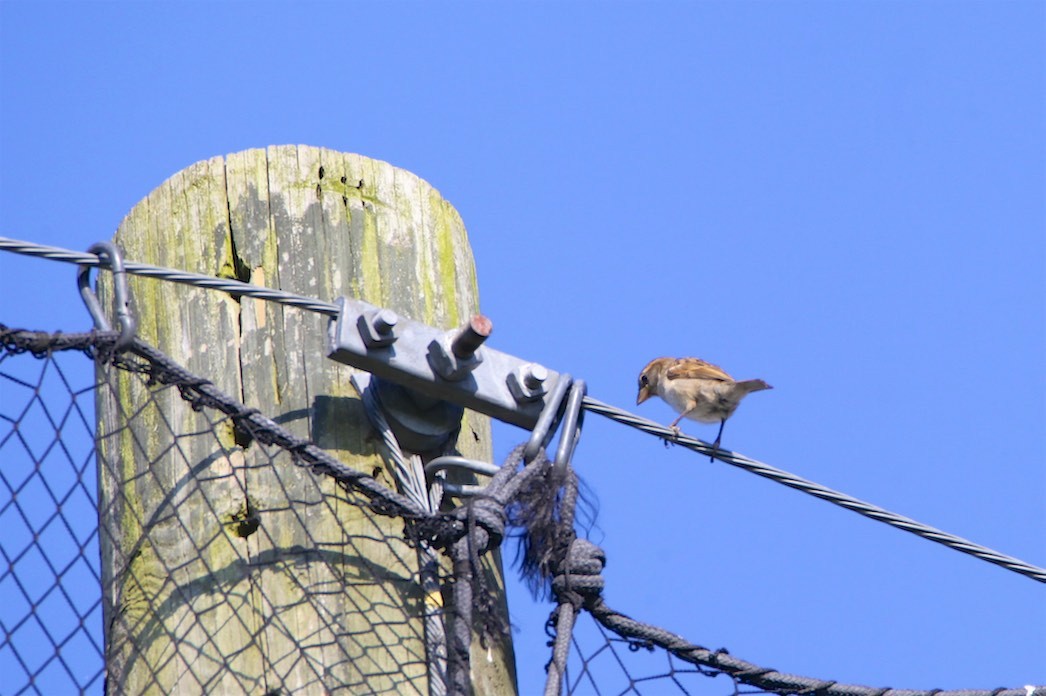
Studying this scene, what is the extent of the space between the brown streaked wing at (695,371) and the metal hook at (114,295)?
171 inches

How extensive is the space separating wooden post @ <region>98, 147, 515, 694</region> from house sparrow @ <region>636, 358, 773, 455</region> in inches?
133

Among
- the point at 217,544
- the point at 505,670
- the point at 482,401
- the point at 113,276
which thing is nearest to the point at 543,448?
the point at 482,401

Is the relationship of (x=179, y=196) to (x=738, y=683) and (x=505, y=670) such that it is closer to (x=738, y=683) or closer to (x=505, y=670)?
(x=505, y=670)

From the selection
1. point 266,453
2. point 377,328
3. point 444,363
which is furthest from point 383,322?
point 266,453

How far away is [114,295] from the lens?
3803 millimetres

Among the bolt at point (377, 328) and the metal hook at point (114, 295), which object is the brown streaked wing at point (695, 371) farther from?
the metal hook at point (114, 295)

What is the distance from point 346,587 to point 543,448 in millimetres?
736

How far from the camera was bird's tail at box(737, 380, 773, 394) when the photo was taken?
750 cm

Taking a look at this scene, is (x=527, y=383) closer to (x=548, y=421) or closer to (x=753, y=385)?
(x=548, y=421)

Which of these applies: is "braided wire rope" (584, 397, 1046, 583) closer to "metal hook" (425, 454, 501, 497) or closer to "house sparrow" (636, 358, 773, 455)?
"metal hook" (425, 454, 501, 497)

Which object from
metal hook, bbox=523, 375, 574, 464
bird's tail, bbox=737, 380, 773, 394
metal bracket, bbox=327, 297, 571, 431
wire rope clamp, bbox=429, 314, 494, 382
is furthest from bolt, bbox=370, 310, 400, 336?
bird's tail, bbox=737, 380, 773, 394

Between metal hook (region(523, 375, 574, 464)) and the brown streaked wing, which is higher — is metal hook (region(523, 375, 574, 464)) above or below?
below

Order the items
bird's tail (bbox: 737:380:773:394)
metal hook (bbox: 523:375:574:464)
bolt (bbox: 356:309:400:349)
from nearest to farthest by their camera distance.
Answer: bolt (bbox: 356:309:400:349) < metal hook (bbox: 523:375:574:464) < bird's tail (bbox: 737:380:773:394)

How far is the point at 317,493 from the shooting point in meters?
3.82
